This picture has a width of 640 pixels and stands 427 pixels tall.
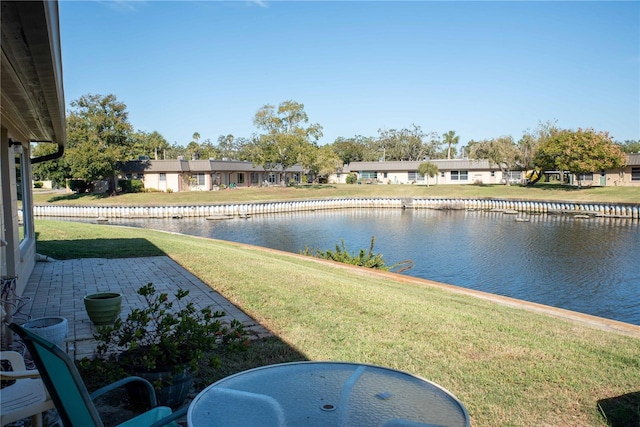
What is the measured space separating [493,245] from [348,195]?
27796mm

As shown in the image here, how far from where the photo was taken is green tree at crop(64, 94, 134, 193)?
133ft

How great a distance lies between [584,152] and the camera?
43.3m

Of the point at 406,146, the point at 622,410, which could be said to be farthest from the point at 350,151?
the point at 622,410

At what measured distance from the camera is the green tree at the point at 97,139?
133 feet

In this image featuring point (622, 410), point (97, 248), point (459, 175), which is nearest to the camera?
point (622, 410)

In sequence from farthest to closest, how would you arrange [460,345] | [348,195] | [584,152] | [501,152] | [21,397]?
A: [501,152]
[348,195]
[584,152]
[460,345]
[21,397]

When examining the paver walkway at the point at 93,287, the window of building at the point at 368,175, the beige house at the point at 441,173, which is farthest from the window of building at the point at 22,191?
the window of building at the point at 368,175

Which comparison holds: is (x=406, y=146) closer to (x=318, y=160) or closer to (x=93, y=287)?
(x=318, y=160)

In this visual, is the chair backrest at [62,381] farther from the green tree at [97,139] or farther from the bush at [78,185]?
the bush at [78,185]

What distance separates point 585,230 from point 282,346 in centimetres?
2681

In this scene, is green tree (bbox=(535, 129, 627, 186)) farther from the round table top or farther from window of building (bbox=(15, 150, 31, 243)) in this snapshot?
the round table top

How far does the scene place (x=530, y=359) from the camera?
4848mm

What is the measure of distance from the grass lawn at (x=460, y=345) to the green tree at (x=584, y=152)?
4066 cm

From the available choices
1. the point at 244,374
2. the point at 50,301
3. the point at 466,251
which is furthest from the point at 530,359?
the point at 466,251
